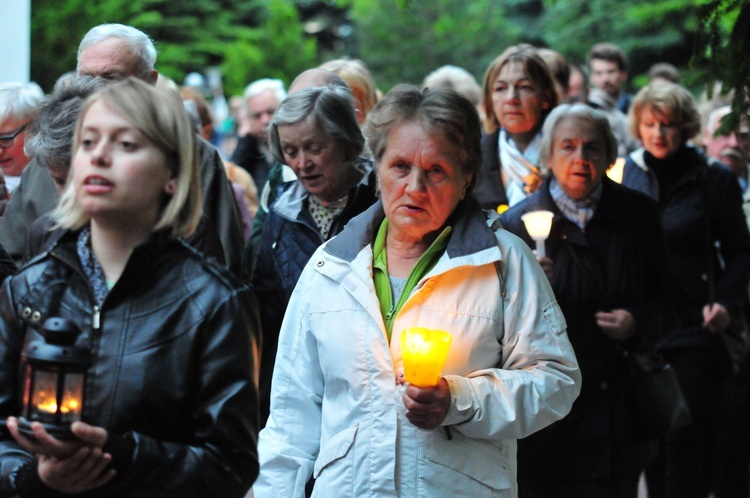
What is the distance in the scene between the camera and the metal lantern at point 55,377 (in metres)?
2.80

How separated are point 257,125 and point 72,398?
777 cm

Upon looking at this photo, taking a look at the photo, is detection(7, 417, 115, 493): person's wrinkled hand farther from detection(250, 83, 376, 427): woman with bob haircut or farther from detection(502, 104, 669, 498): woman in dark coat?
detection(502, 104, 669, 498): woman in dark coat

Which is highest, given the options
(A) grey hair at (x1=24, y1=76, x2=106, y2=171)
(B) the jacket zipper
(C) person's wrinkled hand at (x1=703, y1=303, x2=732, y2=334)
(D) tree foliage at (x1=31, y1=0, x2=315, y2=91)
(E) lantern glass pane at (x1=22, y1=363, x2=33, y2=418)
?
(A) grey hair at (x1=24, y1=76, x2=106, y2=171)

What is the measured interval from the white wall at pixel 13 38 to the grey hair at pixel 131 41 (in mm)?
3734

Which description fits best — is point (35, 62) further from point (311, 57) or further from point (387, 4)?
point (387, 4)

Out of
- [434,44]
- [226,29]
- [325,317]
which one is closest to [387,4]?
[434,44]

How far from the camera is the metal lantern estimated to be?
280 centimetres

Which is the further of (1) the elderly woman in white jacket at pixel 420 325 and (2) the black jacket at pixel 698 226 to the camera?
(2) the black jacket at pixel 698 226

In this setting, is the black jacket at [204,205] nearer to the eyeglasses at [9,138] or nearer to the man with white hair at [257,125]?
the eyeglasses at [9,138]

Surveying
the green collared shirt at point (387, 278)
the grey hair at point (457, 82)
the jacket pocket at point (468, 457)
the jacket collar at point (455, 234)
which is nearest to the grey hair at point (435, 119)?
the jacket collar at point (455, 234)

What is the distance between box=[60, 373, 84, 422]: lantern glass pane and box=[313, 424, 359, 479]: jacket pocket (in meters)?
1.47

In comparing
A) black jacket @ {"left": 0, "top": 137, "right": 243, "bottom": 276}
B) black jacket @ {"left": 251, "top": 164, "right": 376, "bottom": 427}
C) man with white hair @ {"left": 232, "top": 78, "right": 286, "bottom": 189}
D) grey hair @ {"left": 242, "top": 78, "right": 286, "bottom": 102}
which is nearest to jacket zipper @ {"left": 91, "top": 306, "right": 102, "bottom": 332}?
black jacket @ {"left": 0, "top": 137, "right": 243, "bottom": 276}

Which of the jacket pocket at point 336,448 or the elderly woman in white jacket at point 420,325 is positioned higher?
the elderly woman in white jacket at point 420,325

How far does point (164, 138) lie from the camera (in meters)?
3.21
